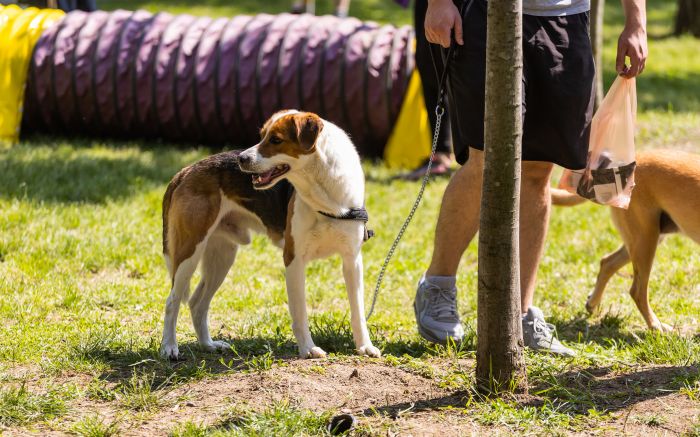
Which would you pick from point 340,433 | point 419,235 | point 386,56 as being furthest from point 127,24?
point 340,433

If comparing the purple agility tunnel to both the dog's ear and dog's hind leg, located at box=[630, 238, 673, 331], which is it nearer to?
dog's hind leg, located at box=[630, 238, 673, 331]

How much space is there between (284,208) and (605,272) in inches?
81.6

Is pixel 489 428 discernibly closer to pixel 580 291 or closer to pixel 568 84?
pixel 568 84

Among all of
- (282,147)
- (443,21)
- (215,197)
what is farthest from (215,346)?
(443,21)

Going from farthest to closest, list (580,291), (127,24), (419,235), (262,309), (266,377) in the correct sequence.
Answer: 1. (127,24)
2. (419,235)
3. (580,291)
4. (262,309)
5. (266,377)

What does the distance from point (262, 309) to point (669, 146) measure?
17.9ft

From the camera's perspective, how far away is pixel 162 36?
8.92 metres

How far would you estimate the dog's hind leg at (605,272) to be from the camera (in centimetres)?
526

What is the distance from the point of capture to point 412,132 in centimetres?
843

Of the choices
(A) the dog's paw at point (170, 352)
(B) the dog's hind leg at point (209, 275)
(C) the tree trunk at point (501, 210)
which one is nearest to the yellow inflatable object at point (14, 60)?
(B) the dog's hind leg at point (209, 275)

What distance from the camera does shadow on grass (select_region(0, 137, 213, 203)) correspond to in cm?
697

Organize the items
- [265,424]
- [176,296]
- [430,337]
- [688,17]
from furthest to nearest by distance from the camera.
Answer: [688,17] → [430,337] → [176,296] → [265,424]

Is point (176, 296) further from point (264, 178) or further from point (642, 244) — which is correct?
point (642, 244)

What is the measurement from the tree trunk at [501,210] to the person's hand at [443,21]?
0.64 metres
